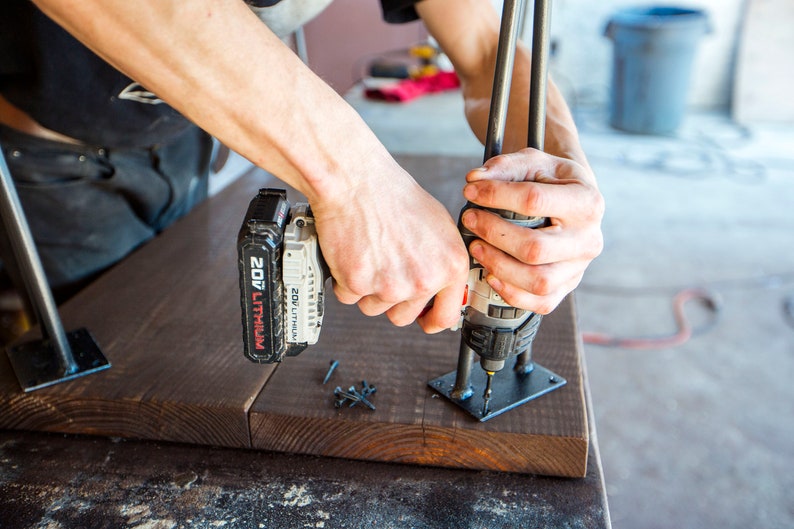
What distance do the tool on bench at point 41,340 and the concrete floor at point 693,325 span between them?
124cm

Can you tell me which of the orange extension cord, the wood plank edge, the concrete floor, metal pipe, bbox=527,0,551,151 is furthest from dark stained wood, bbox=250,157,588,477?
the orange extension cord

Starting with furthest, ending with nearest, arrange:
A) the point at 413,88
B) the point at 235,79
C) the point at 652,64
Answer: the point at 652,64
the point at 413,88
the point at 235,79

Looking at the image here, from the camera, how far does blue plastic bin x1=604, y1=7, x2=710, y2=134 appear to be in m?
4.41

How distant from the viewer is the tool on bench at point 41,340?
79cm

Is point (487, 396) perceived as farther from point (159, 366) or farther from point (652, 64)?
point (652, 64)

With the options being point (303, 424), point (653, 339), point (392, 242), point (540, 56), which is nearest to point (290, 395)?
point (303, 424)

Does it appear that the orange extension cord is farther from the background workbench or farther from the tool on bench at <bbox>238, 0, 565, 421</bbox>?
the tool on bench at <bbox>238, 0, 565, 421</bbox>

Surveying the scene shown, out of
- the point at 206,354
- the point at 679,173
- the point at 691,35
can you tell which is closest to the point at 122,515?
the point at 206,354

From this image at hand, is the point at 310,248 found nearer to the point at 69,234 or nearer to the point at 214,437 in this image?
the point at 214,437

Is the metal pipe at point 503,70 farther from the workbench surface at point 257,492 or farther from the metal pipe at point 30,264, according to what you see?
the metal pipe at point 30,264

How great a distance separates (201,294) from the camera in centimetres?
106

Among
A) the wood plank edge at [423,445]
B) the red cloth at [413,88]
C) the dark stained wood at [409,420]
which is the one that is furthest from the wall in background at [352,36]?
the wood plank edge at [423,445]

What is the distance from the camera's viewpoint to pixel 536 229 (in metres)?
0.68

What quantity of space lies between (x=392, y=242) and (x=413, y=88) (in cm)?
214
